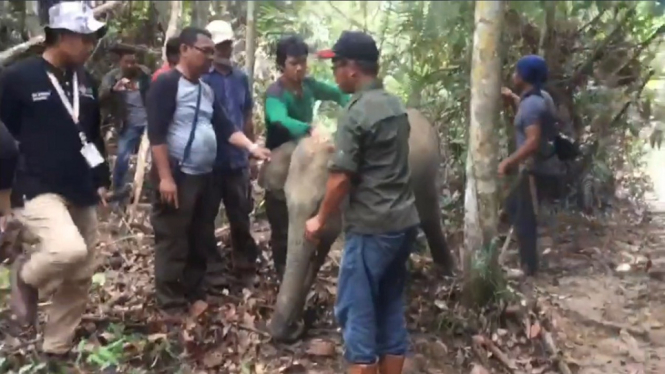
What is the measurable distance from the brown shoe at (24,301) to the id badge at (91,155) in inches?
28.2

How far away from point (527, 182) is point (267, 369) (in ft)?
7.98

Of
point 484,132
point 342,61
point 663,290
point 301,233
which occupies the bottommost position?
point 663,290

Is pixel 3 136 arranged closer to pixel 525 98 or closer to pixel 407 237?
pixel 407 237

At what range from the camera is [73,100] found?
4070mm

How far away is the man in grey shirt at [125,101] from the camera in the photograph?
25.5ft

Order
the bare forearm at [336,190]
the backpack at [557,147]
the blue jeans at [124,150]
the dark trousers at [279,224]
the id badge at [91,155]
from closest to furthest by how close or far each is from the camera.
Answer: the bare forearm at [336,190], the id badge at [91,155], the dark trousers at [279,224], the backpack at [557,147], the blue jeans at [124,150]

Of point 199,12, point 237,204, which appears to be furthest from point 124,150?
point 237,204

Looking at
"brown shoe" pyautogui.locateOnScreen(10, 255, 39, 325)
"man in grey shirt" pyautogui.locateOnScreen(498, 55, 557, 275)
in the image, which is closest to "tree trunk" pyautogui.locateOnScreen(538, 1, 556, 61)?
"man in grey shirt" pyautogui.locateOnScreen(498, 55, 557, 275)

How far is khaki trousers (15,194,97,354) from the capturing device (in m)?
3.89

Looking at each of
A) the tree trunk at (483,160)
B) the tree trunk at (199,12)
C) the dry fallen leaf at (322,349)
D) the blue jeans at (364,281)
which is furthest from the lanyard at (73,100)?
the tree trunk at (199,12)

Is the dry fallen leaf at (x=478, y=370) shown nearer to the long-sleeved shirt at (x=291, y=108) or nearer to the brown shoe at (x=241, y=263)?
the long-sleeved shirt at (x=291, y=108)

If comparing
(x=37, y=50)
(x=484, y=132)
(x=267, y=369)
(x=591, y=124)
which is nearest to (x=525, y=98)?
(x=484, y=132)

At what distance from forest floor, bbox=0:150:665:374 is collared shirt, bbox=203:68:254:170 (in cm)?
77

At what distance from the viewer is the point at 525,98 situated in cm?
554
